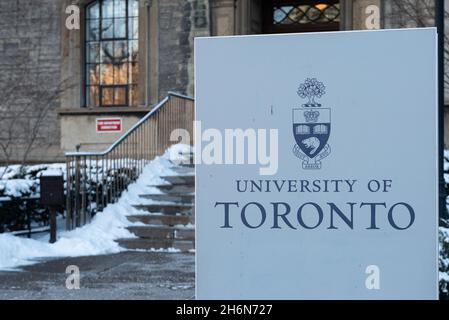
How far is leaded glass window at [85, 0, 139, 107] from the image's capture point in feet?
49.9

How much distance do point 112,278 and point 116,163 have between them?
3965 mm

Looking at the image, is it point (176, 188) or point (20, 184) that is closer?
point (20, 184)

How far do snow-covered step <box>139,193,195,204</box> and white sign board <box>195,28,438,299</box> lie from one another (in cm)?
769

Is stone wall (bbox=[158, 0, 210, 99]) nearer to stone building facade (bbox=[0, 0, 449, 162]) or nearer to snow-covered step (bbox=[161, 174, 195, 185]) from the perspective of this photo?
stone building facade (bbox=[0, 0, 449, 162])

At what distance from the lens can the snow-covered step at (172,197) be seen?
10703mm

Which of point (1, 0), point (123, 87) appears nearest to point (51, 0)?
point (1, 0)

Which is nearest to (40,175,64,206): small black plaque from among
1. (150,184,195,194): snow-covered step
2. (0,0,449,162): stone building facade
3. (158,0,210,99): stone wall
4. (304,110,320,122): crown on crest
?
(150,184,195,194): snow-covered step

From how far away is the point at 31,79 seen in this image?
15391 mm

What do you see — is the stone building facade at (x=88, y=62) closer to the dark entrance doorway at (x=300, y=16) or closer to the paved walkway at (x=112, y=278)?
the dark entrance doorway at (x=300, y=16)

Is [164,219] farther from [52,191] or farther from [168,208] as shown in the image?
[52,191]

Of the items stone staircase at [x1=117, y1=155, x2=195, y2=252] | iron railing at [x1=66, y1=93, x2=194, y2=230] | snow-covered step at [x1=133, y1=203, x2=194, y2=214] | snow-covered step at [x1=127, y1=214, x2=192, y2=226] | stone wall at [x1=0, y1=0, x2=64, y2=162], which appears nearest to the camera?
stone staircase at [x1=117, y1=155, x2=195, y2=252]

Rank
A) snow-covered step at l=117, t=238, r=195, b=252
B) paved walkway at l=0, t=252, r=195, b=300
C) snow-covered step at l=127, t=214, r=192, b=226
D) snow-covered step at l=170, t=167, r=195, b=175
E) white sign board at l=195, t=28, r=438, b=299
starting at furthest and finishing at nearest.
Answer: snow-covered step at l=170, t=167, r=195, b=175, snow-covered step at l=127, t=214, r=192, b=226, snow-covered step at l=117, t=238, r=195, b=252, paved walkway at l=0, t=252, r=195, b=300, white sign board at l=195, t=28, r=438, b=299

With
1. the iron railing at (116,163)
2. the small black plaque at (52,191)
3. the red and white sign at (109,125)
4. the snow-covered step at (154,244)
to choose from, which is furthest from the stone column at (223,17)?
the snow-covered step at (154,244)

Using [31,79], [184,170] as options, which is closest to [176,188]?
[184,170]
